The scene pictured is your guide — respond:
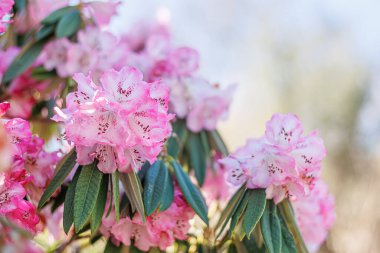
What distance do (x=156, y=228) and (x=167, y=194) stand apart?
0.06 m


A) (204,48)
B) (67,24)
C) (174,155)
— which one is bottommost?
(204,48)

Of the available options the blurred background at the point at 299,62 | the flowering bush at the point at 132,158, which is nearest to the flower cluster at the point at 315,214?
the flowering bush at the point at 132,158

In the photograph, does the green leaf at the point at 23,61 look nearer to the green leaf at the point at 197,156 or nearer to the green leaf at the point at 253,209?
the green leaf at the point at 197,156

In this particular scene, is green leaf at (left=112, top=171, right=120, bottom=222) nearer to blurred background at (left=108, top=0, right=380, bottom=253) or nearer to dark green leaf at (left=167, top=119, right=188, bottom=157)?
dark green leaf at (left=167, top=119, right=188, bottom=157)

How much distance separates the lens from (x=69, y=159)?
874mm

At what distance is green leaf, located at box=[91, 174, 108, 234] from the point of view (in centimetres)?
84

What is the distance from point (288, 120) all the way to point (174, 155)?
29 cm

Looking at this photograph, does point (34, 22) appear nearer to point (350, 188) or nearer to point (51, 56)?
point (51, 56)

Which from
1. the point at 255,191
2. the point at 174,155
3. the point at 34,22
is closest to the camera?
the point at 255,191

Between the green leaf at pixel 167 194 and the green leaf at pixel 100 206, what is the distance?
10cm

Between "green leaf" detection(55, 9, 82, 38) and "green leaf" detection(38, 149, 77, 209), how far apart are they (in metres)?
0.41

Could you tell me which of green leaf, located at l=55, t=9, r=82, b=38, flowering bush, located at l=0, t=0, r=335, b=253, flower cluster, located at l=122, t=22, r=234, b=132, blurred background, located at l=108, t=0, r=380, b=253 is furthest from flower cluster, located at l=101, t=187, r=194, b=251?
blurred background, located at l=108, t=0, r=380, b=253

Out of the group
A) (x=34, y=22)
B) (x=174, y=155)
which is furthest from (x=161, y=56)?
(x=34, y=22)

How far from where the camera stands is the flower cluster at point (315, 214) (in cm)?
111
